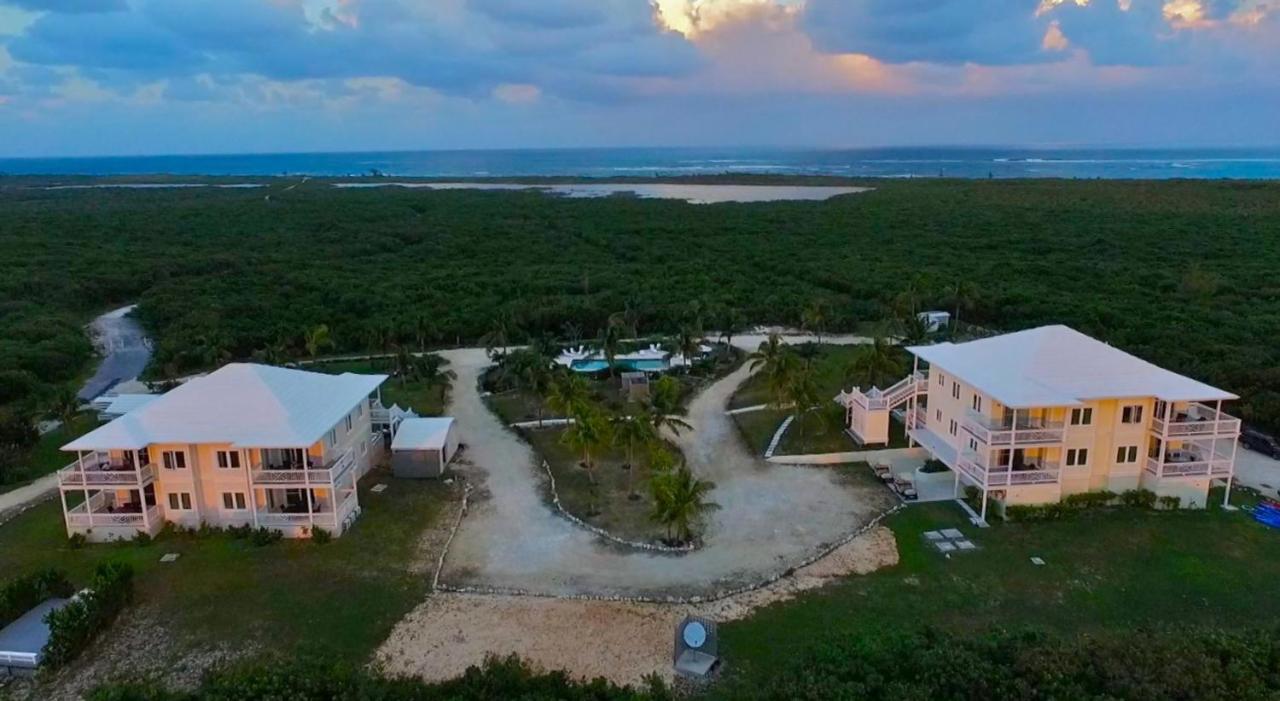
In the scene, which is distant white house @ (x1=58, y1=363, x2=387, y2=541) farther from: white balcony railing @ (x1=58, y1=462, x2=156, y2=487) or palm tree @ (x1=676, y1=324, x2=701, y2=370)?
palm tree @ (x1=676, y1=324, x2=701, y2=370)

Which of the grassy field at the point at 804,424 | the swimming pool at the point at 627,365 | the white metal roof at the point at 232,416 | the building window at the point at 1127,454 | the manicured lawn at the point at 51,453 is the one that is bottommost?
the manicured lawn at the point at 51,453

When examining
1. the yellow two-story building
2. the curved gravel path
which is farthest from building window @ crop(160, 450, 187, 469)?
the yellow two-story building

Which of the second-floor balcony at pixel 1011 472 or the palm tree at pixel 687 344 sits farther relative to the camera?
the palm tree at pixel 687 344

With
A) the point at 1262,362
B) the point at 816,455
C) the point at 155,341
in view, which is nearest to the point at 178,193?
the point at 155,341

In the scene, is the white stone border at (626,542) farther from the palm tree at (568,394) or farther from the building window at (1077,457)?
the building window at (1077,457)

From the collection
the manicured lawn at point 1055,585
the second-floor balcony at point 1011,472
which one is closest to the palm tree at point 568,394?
the manicured lawn at point 1055,585

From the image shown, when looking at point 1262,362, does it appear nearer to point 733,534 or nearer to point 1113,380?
point 1113,380
